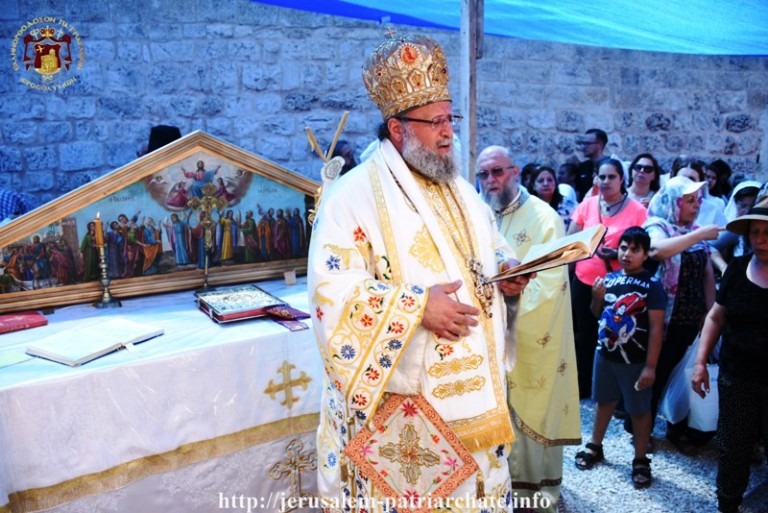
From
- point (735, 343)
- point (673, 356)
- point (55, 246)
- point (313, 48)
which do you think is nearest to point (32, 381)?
point (55, 246)

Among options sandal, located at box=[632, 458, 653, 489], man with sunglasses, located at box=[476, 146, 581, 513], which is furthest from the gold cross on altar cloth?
sandal, located at box=[632, 458, 653, 489]

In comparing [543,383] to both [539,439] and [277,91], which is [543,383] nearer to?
[539,439]

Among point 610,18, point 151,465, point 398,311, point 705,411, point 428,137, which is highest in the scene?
point 610,18

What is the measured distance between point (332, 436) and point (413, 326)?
2.73 ft

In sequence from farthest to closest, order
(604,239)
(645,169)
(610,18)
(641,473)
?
1. (645,169)
2. (610,18)
3. (604,239)
4. (641,473)

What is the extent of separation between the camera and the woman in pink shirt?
168 inches

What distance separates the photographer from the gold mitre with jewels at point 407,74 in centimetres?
222

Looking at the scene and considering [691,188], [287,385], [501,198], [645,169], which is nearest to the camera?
[287,385]

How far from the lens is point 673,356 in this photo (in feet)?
13.0

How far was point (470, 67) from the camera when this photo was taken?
384 cm

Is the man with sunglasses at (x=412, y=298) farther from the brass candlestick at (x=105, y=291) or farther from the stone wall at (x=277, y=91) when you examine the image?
the stone wall at (x=277, y=91)

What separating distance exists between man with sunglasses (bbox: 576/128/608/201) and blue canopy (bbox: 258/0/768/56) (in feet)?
4.51

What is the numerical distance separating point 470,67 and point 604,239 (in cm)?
158

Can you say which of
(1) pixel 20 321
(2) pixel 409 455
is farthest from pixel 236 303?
(2) pixel 409 455
